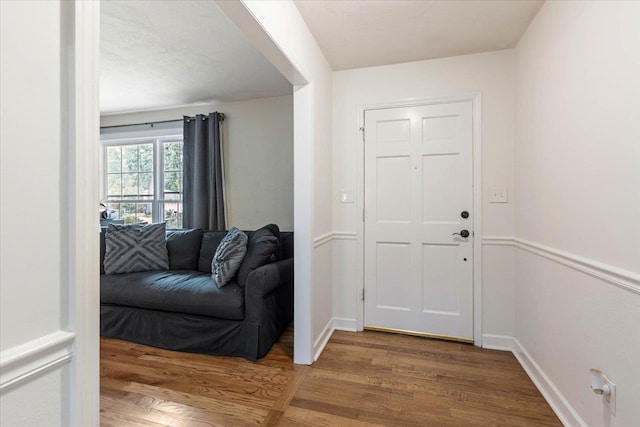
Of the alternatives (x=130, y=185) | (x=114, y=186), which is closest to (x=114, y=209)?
(x=114, y=186)

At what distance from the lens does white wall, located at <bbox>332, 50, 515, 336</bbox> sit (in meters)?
2.37

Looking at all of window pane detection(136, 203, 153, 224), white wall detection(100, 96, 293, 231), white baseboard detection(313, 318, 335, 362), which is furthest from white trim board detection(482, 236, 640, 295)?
window pane detection(136, 203, 153, 224)

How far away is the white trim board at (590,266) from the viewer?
1.12 m

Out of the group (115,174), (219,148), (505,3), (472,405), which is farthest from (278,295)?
(115,174)

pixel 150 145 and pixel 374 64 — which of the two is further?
pixel 150 145

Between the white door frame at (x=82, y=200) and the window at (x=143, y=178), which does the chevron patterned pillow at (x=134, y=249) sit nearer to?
the window at (x=143, y=178)

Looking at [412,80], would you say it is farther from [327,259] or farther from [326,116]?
[327,259]

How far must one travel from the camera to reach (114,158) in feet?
13.8

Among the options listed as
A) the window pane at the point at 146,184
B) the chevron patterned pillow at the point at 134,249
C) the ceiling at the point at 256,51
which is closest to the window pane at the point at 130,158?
the window pane at the point at 146,184

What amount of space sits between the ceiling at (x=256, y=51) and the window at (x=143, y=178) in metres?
1.01

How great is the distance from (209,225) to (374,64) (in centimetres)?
253

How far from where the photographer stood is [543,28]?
72.6 inches

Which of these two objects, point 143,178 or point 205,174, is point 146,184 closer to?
point 143,178

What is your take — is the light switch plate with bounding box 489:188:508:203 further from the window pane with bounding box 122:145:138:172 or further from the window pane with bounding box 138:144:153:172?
the window pane with bounding box 122:145:138:172
